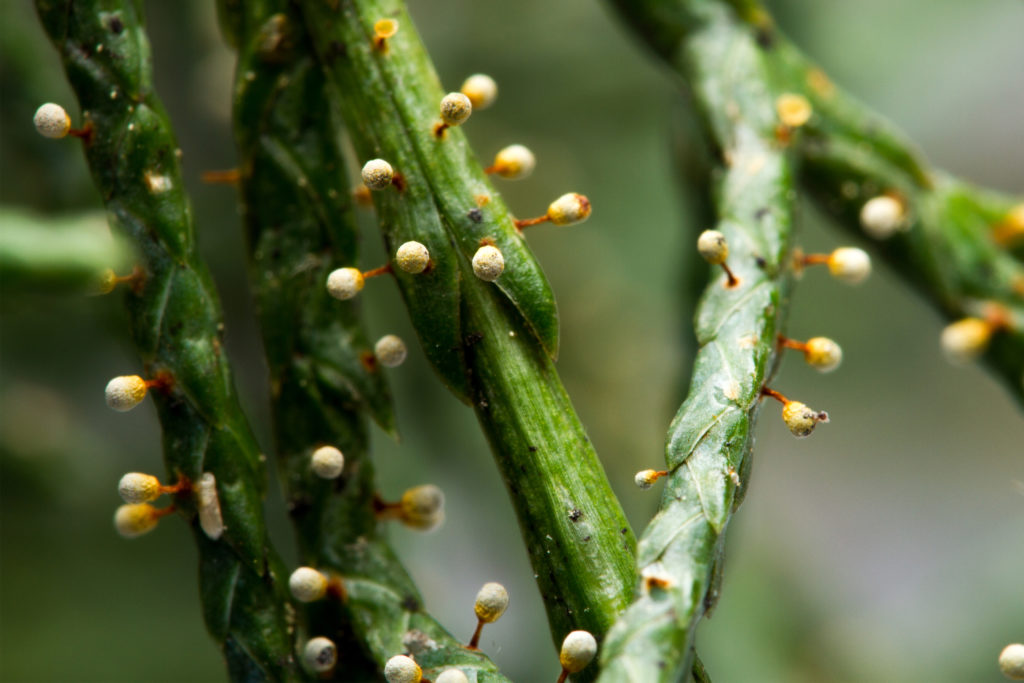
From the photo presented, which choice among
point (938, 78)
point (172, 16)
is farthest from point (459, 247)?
point (938, 78)

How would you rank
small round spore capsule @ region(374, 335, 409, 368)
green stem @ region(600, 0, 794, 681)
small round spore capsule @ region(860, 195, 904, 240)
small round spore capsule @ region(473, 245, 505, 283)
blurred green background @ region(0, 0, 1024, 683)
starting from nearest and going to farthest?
green stem @ region(600, 0, 794, 681)
small round spore capsule @ region(473, 245, 505, 283)
small round spore capsule @ region(374, 335, 409, 368)
small round spore capsule @ region(860, 195, 904, 240)
blurred green background @ region(0, 0, 1024, 683)

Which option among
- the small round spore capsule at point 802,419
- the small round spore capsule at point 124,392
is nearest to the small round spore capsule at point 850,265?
the small round spore capsule at point 802,419

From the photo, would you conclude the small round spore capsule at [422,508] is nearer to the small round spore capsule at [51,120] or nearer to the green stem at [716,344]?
the green stem at [716,344]

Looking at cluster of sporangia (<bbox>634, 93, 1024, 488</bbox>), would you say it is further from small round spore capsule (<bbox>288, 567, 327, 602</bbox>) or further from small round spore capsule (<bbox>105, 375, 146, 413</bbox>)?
small round spore capsule (<bbox>105, 375, 146, 413</bbox>)

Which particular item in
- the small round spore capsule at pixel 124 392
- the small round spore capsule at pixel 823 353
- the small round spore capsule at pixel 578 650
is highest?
the small round spore capsule at pixel 124 392

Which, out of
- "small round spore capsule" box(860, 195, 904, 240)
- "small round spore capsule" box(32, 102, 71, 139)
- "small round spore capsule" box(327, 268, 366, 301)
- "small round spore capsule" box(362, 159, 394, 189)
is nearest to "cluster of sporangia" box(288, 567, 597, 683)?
"small round spore capsule" box(327, 268, 366, 301)

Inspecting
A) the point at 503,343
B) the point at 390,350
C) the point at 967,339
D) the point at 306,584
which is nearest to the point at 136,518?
the point at 306,584
